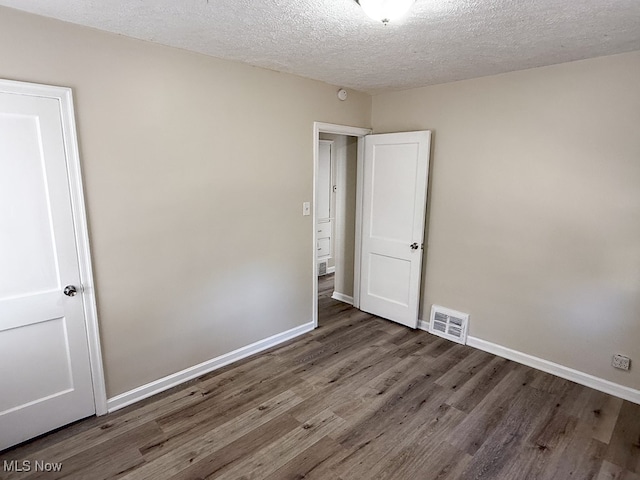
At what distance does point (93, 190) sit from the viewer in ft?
7.13

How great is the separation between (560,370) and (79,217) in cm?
366

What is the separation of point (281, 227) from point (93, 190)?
1.49m

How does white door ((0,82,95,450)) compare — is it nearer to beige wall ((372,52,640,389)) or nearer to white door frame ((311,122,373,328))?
white door frame ((311,122,373,328))

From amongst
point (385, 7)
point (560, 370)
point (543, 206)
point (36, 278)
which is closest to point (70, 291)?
point (36, 278)

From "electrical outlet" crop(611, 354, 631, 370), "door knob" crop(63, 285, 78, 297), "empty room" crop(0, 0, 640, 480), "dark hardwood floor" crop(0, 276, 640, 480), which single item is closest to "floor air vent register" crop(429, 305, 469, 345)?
"empty room" crop(0, 0, 640, 480)

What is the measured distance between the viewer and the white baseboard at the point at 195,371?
2.46 m

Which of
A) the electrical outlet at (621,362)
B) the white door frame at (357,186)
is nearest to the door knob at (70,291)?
the white door frame at (357,186)

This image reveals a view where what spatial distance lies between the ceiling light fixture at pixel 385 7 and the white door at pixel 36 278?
1.75 meters

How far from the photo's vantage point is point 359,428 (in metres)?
2.29

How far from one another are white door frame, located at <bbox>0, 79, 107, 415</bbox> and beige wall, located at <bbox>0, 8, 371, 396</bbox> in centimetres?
5

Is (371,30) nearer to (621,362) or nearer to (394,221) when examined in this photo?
(394,221)

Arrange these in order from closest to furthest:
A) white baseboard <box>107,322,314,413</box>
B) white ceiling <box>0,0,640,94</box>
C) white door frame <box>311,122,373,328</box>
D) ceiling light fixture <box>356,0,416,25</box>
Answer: ceiling light fixture <box>356,0,416,25</box> → white ceiling <box>0,0,640,94</box> → white baseboard <box>107,322,314,413</box> → white door frame <box>311,122,373,328</box>

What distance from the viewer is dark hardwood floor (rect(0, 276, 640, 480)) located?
1973 mm

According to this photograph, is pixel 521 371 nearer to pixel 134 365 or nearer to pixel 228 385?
pixel 228 385
